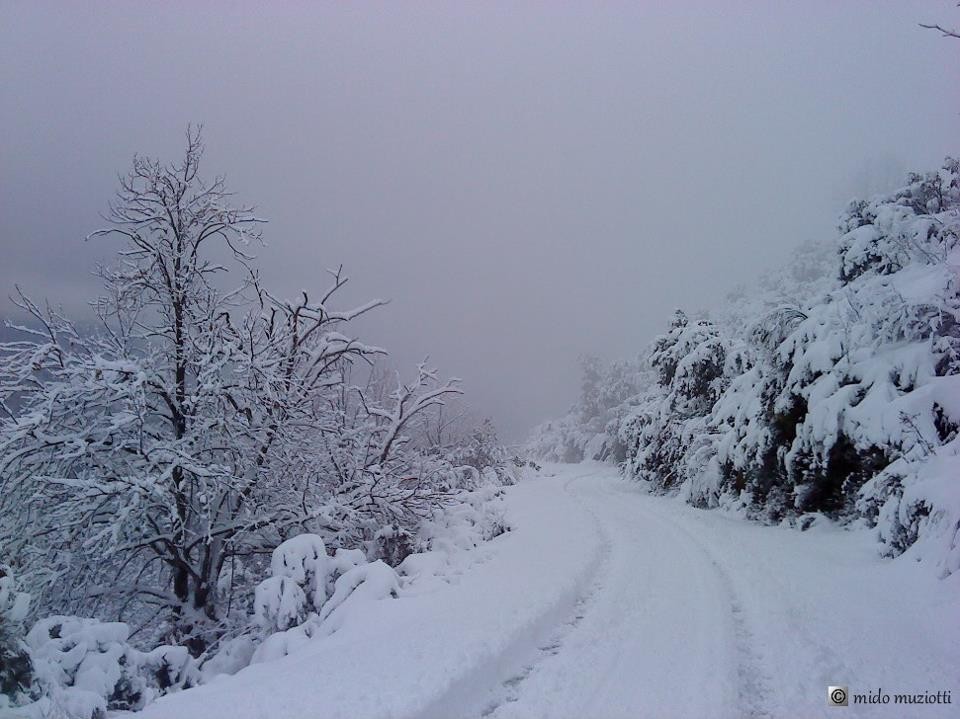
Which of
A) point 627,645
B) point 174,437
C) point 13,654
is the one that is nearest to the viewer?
point 13,654

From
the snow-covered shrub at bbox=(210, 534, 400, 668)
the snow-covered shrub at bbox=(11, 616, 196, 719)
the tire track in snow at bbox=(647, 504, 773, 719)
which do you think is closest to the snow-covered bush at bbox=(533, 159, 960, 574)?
the tire track in snow at bbox=(647, 504, 773, 719)

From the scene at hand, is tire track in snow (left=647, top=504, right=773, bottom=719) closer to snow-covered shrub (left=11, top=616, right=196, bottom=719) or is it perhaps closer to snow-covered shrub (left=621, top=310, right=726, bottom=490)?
snow-covered shrub (left=11, top=616, right=196, bottom=719)

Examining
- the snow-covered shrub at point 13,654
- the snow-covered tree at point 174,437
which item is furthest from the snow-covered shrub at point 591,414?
the snow-covered shrub at point 13,654

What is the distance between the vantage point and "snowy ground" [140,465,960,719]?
385cm

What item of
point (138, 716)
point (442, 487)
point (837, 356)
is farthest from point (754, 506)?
point (138, 716)

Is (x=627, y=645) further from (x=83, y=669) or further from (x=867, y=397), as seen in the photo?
(x=867, y=397)

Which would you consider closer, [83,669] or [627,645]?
[83,669]

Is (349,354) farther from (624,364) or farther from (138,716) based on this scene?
(624,364)

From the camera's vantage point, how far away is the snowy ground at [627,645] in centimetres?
385

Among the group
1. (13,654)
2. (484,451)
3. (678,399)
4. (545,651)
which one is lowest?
(484,451)

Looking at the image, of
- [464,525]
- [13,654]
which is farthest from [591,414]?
[13,654]

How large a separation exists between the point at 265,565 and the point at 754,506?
10.9m

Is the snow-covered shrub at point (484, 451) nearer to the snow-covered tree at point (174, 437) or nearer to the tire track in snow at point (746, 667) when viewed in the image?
the snow-covered tree at point (174, 437)

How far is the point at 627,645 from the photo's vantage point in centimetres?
492
